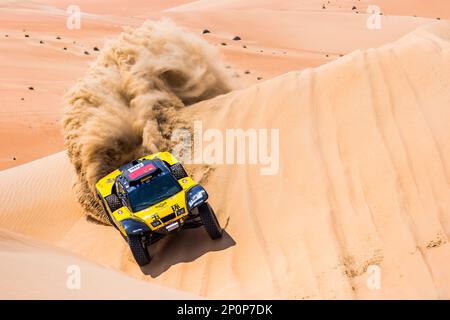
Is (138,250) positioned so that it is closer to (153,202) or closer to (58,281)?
(153,202)

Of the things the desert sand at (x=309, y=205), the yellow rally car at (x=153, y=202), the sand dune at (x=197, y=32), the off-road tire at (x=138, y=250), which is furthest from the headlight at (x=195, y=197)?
the sand dune at (x=197, y=32)

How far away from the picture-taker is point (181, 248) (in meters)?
9.09

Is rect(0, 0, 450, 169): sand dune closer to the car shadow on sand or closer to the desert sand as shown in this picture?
the desert sand

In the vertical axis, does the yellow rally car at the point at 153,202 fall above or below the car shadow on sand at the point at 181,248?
above

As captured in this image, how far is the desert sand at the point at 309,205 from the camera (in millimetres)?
7066

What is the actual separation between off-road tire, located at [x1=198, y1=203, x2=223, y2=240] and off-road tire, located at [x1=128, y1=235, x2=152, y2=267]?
905 millimetres

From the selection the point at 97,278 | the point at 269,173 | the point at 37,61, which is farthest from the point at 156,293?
the point at 37,61

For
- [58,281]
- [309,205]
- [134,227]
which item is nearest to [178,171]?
[134,227]

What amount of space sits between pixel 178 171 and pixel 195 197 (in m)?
0.80

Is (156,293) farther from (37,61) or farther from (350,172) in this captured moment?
(37,61)

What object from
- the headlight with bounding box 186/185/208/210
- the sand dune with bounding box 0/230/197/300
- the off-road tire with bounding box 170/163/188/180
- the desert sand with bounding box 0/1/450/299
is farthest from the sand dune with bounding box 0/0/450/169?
→ the sand dune with bounding box 0/230/197/300

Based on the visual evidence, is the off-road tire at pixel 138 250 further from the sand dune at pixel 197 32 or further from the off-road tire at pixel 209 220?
the sand dune at pixel 197 32
